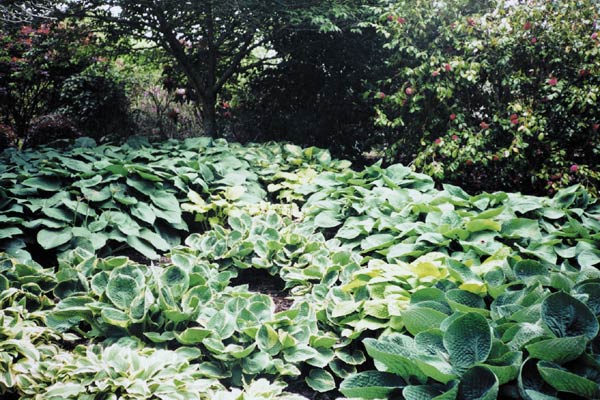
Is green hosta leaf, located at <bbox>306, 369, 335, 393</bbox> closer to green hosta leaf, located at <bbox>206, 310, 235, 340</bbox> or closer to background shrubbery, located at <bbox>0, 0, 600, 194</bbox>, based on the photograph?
green hosta leaf, located at <bbox>206, 310, 235, 340</bbox>

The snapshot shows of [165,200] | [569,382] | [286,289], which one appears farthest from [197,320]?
[165,200]

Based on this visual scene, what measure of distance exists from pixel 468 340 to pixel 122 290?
162cm

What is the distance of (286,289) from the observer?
3.05 metres

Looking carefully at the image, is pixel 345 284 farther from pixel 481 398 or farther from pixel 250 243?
pixel 481 398

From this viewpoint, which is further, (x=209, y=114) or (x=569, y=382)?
(x=209, y=114)

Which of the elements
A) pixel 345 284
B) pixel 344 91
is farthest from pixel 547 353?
pixel 344 91

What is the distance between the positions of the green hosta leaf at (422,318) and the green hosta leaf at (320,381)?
468 mm

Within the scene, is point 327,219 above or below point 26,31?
below

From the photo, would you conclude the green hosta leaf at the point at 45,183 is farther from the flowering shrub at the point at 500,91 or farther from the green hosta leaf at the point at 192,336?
the flowering shrub at the point at 500,91

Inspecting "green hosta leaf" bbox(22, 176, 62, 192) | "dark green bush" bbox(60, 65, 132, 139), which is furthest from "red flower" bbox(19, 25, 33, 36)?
"green hosta leaf" bbox(22, 176, 62, 192)

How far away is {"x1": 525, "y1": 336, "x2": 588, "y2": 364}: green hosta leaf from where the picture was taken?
1.43 m

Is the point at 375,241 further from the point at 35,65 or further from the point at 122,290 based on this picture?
the point at 35,65

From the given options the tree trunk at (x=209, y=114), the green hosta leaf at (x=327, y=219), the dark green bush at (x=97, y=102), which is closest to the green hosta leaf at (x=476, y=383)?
the green hosta leaf at (x=327, y=219)

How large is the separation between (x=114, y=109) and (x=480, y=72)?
5704 mm
